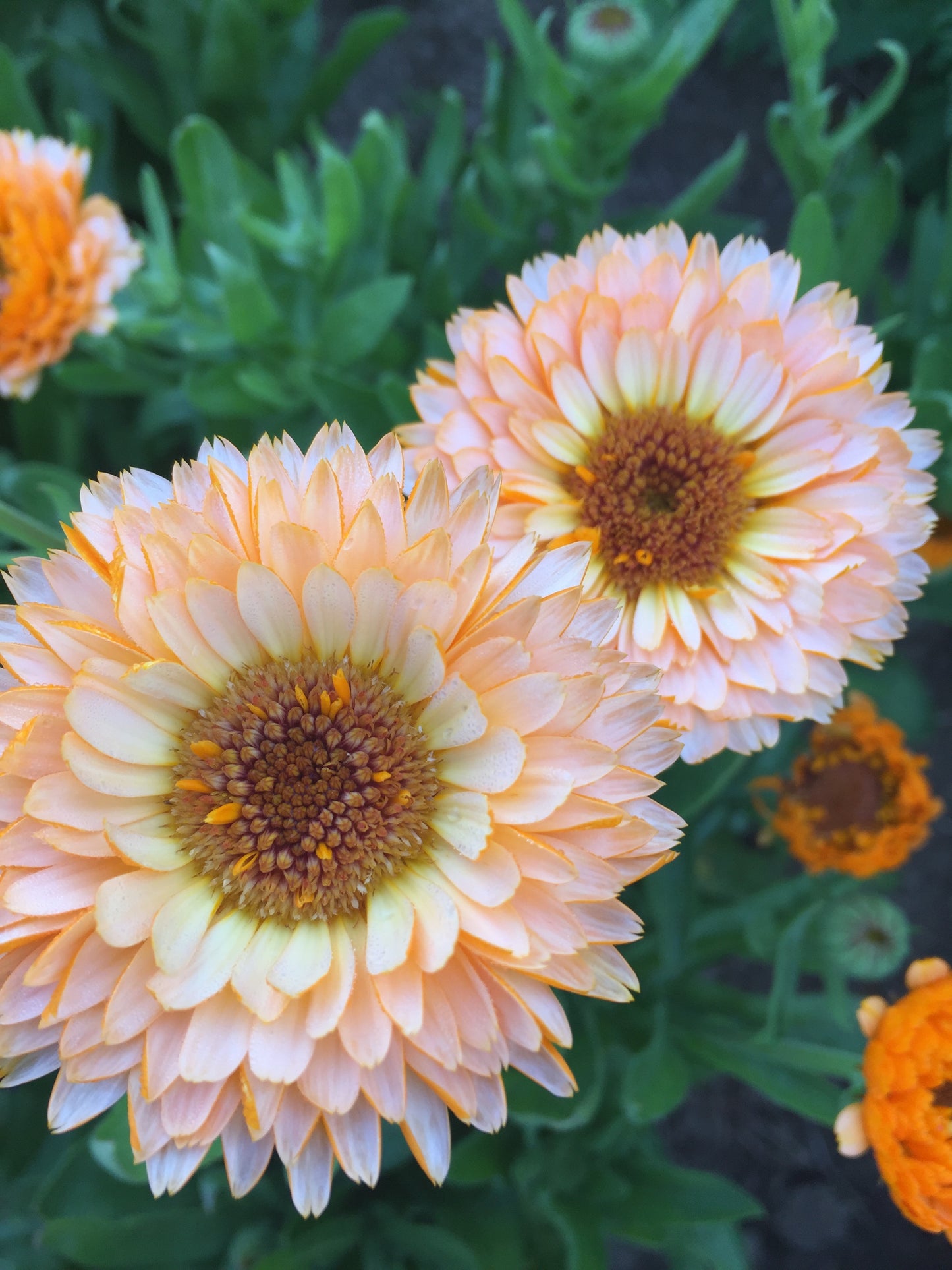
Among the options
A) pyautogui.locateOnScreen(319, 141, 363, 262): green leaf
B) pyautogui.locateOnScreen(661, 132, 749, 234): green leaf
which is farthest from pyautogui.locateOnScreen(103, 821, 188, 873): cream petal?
pyautogui.locateOnScreen(661, 132, 749, 234): green leaf

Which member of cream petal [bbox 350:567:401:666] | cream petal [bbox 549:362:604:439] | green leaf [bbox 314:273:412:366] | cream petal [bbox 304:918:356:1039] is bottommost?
cream petal [bbox 304:918:356:1039]

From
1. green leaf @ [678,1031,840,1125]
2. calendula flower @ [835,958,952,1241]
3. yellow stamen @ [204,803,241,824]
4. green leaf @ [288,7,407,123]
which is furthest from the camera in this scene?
green leaf @ [288,7,407,123]

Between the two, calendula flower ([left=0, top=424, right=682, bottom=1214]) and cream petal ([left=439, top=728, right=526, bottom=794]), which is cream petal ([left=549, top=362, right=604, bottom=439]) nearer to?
calendula flower ([left=0, top=424, right=682, bottom=1214])

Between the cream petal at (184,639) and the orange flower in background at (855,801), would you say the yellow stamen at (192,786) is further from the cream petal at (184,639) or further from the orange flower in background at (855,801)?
the orange flower in background at (855,801)

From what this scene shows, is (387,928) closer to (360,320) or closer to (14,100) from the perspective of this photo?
(360,320)

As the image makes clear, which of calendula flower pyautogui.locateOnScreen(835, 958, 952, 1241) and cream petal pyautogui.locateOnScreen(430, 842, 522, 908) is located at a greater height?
cream petal pyautogui.locateOnScreen(430, 842, 522, 908)

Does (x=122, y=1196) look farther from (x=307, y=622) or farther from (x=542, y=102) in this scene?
(x=542, y=102)

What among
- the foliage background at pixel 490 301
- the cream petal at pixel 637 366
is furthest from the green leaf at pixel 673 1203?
the cream petal at pixel 637 366
